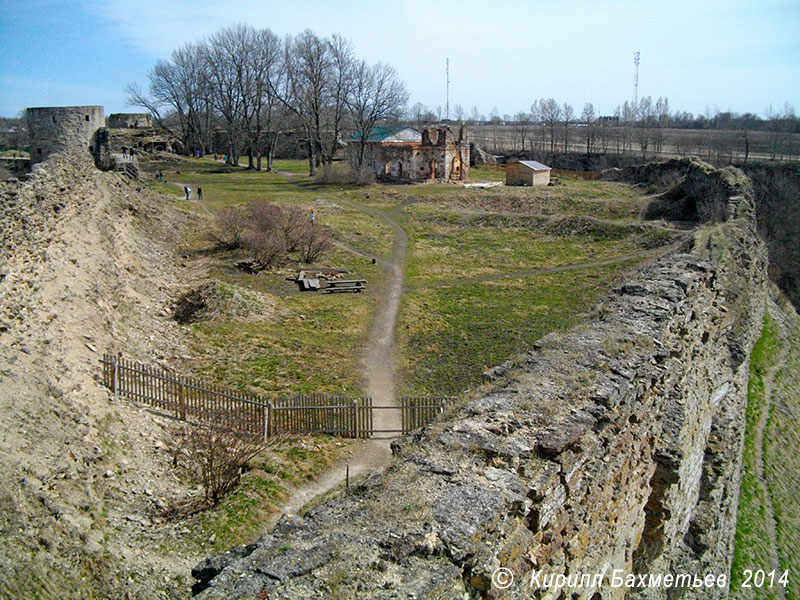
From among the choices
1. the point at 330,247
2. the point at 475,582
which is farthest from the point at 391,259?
the point at 475,582

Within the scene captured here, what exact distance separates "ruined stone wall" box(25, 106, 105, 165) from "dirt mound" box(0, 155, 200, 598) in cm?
590

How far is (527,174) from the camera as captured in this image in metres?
46.9

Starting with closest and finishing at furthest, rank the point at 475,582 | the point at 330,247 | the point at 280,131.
A: the point at 475,582
the point at 330,247
the point at 280,131

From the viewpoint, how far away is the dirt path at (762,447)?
35.7ft

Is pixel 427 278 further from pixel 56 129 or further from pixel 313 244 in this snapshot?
pixel 56 129

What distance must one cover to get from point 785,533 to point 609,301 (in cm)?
591

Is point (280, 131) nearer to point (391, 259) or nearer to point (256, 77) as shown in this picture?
point (256, 77)

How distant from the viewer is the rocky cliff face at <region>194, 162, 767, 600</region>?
4277 mm

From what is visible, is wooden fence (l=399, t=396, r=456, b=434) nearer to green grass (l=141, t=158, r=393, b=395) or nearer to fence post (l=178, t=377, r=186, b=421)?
green grass (l=141, t=158, r=393, b=395)

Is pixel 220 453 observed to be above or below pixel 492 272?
below

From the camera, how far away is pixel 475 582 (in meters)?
4.28

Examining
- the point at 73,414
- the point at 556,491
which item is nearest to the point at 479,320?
the point at 73,414

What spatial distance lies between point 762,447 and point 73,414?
44.8 ft

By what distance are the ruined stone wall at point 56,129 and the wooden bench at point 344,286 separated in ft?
41.1
